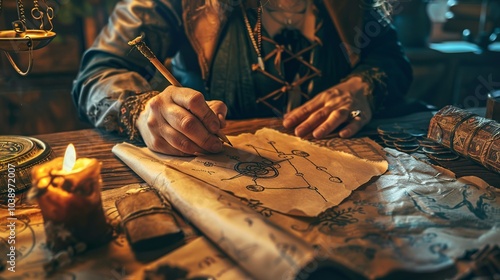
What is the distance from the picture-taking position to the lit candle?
2.43 feet

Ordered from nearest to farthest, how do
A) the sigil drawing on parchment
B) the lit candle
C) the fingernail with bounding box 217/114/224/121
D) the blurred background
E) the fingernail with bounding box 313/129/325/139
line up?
the lit candle < the sigil drawing on parchment < the fingernail with bounding box 217/114/224/121 < the fingernail with bounding box 313/129/325/139 < the blurred background

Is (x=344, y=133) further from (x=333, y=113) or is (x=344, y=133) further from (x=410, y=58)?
(x=410, y=58)

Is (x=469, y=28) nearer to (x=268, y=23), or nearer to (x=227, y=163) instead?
(x=268, y=23)

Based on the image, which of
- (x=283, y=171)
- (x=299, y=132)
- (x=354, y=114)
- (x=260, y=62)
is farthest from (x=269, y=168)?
(x=260, y=62)

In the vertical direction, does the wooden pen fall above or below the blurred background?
above

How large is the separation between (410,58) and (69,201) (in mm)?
2521

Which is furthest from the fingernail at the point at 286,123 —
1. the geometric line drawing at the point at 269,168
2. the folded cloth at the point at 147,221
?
the folded cloth at the point at 147,221

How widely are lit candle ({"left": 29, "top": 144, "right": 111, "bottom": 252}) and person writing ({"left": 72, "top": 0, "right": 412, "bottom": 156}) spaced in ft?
2.14

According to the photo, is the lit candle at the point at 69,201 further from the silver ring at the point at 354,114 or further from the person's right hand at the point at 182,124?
the silver ring at the point at 354,114

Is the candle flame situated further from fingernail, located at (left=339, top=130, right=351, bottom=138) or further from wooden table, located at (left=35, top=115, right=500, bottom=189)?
fingernail, located at (left=339, top=130, right=351, bottom=138)

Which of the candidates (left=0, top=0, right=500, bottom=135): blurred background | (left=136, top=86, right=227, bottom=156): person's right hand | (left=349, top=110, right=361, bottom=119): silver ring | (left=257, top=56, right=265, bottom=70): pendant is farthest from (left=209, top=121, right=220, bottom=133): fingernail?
(left=0, top=0, right=500, bottom=135): blurred background

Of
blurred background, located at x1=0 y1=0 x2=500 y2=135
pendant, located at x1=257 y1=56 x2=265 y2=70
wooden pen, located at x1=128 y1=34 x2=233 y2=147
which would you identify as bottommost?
blurred background, located at x1=0 y1=0 x2=500 y2=135

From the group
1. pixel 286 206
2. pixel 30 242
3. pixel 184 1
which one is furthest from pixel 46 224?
pixel 184 1

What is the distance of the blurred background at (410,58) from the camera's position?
8.57 ft
